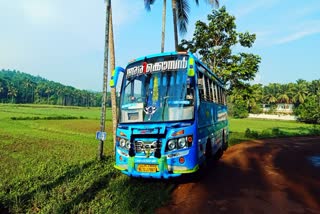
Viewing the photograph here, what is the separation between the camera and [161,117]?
6754 mm

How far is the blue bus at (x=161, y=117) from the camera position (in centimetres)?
645

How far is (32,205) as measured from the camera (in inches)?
247

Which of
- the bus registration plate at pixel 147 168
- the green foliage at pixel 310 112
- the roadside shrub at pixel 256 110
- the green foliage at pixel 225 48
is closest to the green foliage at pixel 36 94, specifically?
the roadside shrub at pixel 256 110

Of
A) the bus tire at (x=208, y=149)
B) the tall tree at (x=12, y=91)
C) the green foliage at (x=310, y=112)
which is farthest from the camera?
the tall tree at (x=12, y=91)

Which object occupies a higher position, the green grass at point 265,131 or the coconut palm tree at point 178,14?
the coconut palm tree at point 178,14

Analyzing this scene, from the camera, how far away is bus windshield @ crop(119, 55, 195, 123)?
6.75 metres

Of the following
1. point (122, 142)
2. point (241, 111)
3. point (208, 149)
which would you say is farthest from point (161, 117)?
point (241, 111)

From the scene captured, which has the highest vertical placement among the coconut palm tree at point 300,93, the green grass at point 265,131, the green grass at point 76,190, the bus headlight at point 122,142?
the coconut palm tree at point 300,93

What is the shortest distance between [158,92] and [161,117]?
0.73 meters

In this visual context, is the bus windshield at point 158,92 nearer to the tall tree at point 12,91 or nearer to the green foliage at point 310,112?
the green foliage at point 310,112

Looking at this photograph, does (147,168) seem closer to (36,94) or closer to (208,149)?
(208,149)

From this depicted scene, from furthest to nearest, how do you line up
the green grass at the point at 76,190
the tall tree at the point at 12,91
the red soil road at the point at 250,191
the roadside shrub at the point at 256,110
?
the tall tree at the point at 12,91 → the roadside shrub at the point at 256,110 → the green grass at the point at 76,190 → the red soil road at the point at 250,191

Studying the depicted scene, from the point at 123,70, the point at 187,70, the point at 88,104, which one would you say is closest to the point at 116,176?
the point at 123,70

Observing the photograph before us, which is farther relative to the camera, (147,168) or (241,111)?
(241,111)
